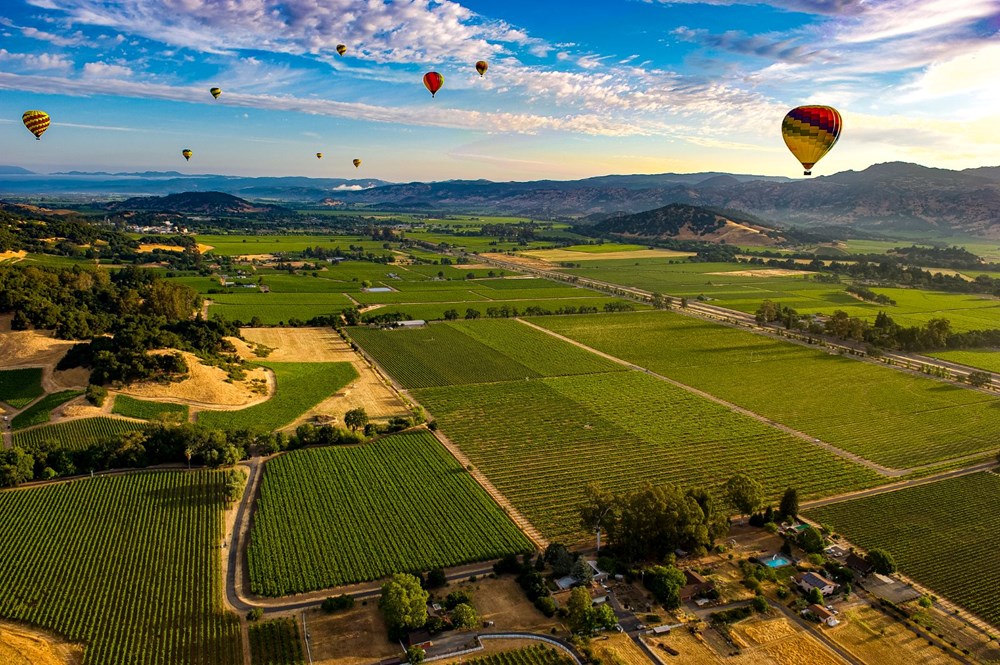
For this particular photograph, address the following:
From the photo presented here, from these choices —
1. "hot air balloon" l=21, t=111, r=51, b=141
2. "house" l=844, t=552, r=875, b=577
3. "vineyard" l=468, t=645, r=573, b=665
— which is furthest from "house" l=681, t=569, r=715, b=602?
"hot air balloon" l=21, t=111, r=51, b=141

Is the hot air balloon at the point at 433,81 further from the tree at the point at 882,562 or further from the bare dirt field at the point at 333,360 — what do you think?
the tree at the point at 882,562

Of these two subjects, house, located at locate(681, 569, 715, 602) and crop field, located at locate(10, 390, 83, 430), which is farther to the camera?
crop field, located at locate(10, 390, 83, 430)

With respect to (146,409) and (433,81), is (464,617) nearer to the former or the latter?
(146,409)

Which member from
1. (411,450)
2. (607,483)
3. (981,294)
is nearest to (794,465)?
(607,483)

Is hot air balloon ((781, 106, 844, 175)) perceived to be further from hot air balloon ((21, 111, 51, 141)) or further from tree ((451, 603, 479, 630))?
hot air balloon ((21, 111, 51, 141))

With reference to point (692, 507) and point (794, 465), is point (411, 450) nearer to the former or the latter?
point (692, 507)

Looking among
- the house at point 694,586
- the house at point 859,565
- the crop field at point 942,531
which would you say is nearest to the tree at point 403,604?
the house at point 694,586

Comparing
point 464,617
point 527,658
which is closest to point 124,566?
point 464,617
